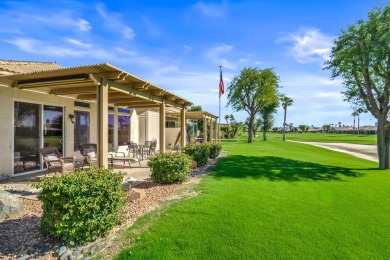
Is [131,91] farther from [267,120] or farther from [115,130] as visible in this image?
[267,120]

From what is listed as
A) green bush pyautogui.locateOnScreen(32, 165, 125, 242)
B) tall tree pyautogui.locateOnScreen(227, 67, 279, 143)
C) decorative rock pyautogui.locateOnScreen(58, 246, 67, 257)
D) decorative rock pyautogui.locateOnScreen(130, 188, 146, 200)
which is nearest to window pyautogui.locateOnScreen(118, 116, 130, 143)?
decorative rock pyautogui.locateOnScreen(130, 188, 146, 200)

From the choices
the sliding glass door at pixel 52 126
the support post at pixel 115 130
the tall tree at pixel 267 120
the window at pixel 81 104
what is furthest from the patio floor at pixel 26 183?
the tall tree at pixel 267 120

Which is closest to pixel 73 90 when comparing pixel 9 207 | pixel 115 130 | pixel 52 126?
pixel 52 126

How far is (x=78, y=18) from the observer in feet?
31.0

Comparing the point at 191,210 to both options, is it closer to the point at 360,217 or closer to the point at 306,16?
the point at 360,217

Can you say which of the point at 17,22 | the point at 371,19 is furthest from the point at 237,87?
the point at 17,22

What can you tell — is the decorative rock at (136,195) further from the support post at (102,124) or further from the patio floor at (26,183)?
the support post at (102,124)

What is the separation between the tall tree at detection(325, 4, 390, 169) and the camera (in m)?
11.1

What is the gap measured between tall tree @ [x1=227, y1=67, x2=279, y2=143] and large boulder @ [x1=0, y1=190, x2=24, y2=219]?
29.4 metres

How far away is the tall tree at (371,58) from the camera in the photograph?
36.3 ft

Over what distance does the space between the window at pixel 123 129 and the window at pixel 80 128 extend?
11.6ft

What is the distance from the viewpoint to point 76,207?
358 centimetres

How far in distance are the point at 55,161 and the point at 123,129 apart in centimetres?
787

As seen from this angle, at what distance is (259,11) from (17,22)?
32.3 feet
